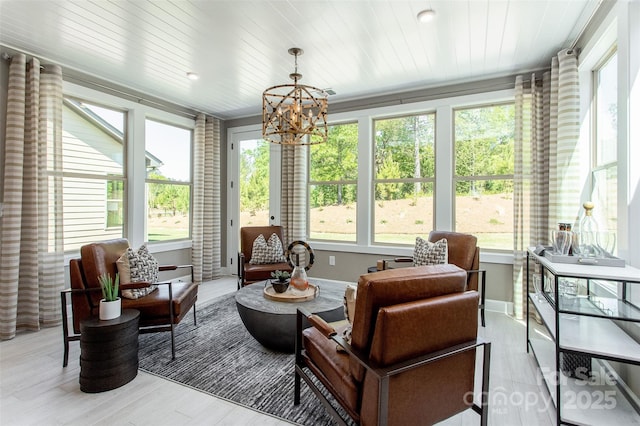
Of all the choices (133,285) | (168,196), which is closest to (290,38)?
(133,285)

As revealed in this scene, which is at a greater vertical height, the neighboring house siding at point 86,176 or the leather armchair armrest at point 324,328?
the neighboring house siding at point 86,176

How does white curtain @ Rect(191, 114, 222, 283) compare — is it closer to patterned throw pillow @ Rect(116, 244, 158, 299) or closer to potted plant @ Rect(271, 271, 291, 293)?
patterned throw pillow @ Rect(116, 244, 158, 299)

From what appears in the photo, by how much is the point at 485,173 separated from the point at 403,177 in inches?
39.4

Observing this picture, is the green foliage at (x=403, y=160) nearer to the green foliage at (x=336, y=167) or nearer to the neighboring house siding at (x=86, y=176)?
the green foliage at (x=336, y=167)

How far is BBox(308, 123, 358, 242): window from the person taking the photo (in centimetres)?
A: 473

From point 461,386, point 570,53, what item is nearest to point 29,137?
point 461,386

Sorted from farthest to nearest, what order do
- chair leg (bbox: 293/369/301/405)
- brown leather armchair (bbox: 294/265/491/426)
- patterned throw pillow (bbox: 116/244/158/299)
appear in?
patterned throw pillow (bbox: 116/244/158/299) < chair leg (bbox: 293/369/301/405) < brown leather armchair (bbox: 294/265/491/426)

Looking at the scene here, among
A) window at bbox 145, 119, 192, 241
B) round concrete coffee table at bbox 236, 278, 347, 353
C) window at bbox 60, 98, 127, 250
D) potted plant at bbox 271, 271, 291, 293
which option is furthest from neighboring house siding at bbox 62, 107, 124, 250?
potted plant at bbox 271, 271, 291, 293

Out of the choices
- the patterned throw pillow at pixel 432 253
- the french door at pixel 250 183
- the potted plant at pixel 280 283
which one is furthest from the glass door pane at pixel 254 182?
the patterned throw pillow at pixel 432 253

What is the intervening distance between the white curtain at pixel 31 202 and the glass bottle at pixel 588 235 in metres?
4.72

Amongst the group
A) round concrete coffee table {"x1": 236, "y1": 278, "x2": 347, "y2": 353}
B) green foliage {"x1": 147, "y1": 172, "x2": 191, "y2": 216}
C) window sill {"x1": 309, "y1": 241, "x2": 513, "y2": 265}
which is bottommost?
round concrete coffee table {"x1": 236, "y1": 278, "x2": 347, "y2": 353}

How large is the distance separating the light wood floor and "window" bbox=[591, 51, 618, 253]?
136 centimetres

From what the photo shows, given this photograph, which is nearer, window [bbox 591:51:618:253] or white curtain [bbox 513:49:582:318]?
window [bbox 591:51:618:253]

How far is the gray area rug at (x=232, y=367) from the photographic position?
2031 millimetres
